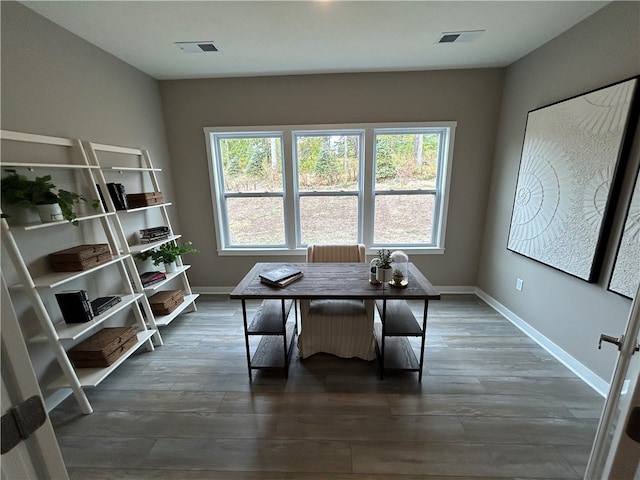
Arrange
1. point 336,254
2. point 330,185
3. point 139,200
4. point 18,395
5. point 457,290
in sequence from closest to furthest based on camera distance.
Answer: point 18,395 < point 139,200 < point 336,254 < point 330,185 < point 457,290

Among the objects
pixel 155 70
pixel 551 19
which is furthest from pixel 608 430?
pixel 155 70

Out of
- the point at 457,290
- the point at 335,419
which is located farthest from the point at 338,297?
the point at 457,290

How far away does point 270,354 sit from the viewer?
7.18 ft

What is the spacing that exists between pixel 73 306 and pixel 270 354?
143 cm

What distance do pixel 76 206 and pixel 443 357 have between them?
127 inches

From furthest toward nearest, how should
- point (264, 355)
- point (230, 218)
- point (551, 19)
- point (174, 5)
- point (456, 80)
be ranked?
point (230, 218), point (456, 80), point (264, 355), point (551, 19), point (174, 5)

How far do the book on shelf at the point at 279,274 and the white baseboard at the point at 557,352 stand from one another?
2026 millimetres

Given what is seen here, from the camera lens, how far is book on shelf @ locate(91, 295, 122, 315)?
77.9 inches

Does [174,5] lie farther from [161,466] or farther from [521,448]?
[521,448]

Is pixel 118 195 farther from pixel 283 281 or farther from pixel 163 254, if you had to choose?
pixel 283 281

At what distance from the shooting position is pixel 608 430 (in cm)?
85

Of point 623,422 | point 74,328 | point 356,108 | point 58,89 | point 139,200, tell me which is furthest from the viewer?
point 356,108

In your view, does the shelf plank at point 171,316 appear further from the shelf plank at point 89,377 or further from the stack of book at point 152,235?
the stack of book at point 152,235

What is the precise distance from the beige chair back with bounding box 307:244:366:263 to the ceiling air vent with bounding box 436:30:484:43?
1899mm
